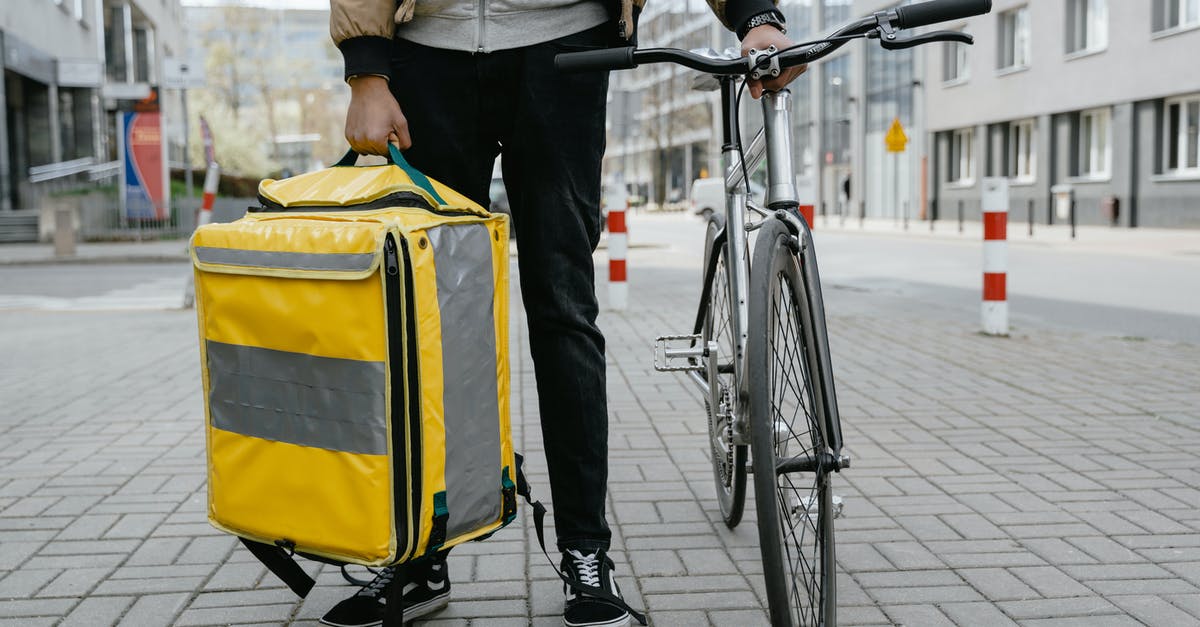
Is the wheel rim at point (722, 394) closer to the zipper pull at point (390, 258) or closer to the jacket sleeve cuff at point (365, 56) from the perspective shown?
the zipper pull at point (390, 258)

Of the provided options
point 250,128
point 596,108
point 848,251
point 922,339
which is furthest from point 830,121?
point 596,108

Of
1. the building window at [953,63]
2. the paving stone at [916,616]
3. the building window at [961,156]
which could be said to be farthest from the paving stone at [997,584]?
the building window at [953,63]

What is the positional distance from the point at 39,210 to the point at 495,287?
1093 inches

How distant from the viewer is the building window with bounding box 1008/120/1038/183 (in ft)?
107

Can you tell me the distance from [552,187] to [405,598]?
98 centimetres

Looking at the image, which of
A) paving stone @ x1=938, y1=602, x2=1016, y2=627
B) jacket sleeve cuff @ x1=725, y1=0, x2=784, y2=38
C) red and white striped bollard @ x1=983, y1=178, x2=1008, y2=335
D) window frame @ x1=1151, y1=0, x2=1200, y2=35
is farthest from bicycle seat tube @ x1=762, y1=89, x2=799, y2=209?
window frame @ x1=1151, y1=0, x2=1200, y2=35

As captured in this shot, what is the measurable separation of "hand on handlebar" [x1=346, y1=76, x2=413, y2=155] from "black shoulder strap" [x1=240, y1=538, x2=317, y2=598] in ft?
2.80

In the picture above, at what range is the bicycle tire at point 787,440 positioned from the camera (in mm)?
2148

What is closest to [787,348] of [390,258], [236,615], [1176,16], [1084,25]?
[390,258]

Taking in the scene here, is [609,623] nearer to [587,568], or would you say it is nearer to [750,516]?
[587,568]

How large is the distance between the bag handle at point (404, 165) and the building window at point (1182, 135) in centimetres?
2641

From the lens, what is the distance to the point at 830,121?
1966 inches

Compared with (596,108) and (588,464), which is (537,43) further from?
(588,464)

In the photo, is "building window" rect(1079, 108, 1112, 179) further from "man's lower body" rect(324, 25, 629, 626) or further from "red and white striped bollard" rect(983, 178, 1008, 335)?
"man's lower body" rect(324, 25, 629, 626)
